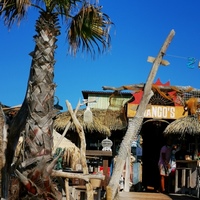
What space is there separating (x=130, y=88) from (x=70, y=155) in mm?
2403

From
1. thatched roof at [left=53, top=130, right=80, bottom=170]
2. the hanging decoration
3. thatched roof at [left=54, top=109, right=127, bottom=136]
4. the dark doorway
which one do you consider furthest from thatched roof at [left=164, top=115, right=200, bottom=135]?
the dark doorway

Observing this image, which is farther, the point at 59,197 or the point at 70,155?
the point at 70,155

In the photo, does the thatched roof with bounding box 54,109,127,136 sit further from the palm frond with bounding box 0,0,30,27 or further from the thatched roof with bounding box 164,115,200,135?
the palm frond with bounding box 0,0,30,27

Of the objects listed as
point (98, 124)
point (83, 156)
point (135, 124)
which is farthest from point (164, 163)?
point (83, 156)

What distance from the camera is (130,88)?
10.7 m

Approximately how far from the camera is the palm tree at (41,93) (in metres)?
5.38

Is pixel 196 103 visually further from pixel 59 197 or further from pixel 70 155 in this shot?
pixel 59 197

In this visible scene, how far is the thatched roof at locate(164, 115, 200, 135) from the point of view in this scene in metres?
13.6

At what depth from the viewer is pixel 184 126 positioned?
44.9 ft

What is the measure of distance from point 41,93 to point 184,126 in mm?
8818

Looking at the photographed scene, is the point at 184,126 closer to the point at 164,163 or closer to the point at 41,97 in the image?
the point at 164,163

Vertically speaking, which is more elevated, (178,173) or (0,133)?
(0,133)

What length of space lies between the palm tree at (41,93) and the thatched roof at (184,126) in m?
6.93

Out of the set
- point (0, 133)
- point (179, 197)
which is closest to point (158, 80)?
point (179, 197)
